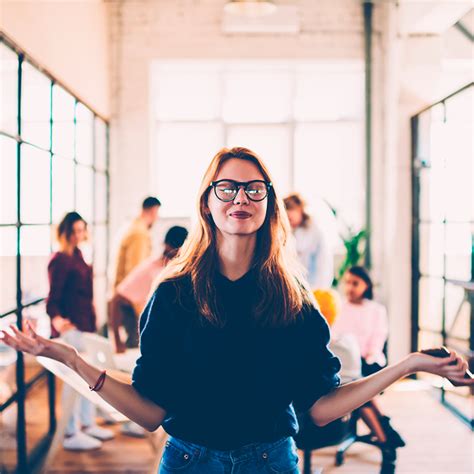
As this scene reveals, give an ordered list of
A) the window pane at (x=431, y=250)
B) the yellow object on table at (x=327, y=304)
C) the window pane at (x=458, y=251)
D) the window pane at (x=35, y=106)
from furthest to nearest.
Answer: the window pane at (x=431, y=250) < the window pane at (x=458, y=251) < the window pane at (x=35, y=106) < the yellow object on table at (x=327, y=304)

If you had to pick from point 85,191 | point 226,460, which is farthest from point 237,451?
point 85,191

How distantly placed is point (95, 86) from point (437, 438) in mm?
3730

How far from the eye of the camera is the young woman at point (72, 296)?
11.2 ft

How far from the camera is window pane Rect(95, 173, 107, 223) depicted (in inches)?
204

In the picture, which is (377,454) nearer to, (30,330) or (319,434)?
(319,434)

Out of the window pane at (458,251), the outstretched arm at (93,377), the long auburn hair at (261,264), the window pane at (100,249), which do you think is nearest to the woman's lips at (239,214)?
the long auburn hair at (261,264)

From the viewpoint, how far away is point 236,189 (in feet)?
4.12

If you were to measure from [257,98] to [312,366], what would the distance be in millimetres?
5032

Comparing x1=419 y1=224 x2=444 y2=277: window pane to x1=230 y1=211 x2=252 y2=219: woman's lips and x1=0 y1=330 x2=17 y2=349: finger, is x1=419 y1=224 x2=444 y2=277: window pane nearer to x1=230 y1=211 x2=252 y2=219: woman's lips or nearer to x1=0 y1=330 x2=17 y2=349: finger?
x1=230 y1=211 x2=252 y2=219: woman's lips

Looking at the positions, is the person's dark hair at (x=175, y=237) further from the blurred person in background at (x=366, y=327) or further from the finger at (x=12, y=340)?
the finger at (x=12, y=340)

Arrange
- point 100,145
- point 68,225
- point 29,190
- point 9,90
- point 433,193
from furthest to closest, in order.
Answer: point 100,145 < point 433,193 < point 68,225 < point 29,190 < point 9,90

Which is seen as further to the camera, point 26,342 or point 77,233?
point 77,233

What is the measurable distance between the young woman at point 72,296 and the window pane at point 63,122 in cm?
64

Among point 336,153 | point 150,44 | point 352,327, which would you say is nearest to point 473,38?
point 336,153
